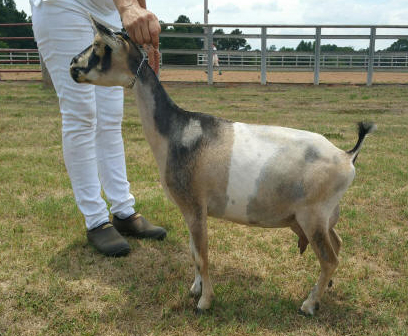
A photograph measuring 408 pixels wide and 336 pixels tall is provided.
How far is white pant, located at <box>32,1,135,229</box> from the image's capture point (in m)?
3.08

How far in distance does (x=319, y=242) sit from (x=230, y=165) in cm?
70

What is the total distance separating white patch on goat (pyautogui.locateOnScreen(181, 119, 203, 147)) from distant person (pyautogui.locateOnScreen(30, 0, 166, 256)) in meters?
0.57

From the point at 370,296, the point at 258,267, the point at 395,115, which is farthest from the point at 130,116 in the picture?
the point at 370,296

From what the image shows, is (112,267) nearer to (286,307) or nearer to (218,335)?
(218,335)

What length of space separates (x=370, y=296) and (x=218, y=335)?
1.11m

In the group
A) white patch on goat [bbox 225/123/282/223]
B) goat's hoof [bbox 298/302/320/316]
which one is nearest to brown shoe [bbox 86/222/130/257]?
white patch on goat [bbox 225/123/282/223]

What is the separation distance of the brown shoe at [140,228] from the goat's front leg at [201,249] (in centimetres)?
94

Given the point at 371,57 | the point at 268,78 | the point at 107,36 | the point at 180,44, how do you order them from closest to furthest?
the point at 107,36 < the point at 371,57 < the point at 268,78 < the point at 180,44

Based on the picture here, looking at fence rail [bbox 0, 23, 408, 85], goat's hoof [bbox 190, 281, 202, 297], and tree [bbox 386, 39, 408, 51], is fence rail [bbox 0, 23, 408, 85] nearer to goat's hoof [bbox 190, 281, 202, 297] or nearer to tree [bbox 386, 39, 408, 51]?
tree [bbox 386, 39, 408, 51]

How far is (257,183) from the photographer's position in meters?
2.51

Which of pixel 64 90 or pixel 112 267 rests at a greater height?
pixel 64 90

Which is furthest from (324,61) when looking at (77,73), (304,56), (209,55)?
(77,73)

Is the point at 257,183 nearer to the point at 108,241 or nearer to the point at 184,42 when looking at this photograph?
the point at 108,241

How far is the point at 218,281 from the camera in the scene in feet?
10.2
